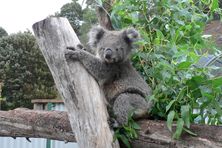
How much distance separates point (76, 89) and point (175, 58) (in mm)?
509

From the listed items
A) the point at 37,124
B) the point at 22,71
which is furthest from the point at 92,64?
the point at 22,71

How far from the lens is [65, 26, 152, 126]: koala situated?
233 cm

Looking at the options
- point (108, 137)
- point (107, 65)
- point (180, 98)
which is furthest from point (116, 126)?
point (107, 65)

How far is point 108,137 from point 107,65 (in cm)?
80

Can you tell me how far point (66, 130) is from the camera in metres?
2.48

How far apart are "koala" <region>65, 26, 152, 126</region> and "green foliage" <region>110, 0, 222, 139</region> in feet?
0.23

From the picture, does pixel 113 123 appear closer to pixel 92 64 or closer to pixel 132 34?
pixel 92 64

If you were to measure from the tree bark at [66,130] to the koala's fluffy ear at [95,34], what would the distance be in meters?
0.57

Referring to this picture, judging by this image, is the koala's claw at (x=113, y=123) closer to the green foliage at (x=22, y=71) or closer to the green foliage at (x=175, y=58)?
the green foliage at (x=175, y=58)

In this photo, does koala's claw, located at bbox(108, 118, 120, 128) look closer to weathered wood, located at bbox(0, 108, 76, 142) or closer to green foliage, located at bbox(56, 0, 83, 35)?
weathered wood, located at bbox(0, 108, 76, 142)

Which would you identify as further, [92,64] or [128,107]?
[92,64]

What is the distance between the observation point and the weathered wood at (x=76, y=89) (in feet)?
6.76

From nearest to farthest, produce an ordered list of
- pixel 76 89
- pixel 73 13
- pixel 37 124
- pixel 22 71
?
pixel 76 89
pixel 37 124
pixel 22 71
pixel 73 13

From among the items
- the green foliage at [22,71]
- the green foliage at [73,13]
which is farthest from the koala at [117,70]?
the green foliage at [73,13]
